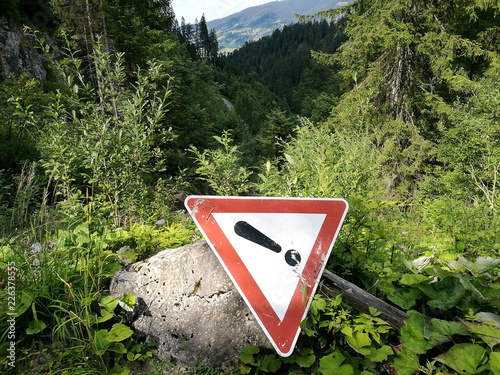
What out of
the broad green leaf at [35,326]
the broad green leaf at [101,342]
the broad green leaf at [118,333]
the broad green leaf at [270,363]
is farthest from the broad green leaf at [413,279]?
the broad green leaf at [35,326]

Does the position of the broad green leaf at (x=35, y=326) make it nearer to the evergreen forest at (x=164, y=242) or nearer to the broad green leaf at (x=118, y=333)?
the evergreen forest at (x=164, y=242)

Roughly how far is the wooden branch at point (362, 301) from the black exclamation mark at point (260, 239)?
0.26m

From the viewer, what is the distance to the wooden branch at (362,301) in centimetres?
158

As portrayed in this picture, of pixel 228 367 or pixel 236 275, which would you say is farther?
pixel 228 367

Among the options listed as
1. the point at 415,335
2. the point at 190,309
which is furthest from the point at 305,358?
the point at 190,309

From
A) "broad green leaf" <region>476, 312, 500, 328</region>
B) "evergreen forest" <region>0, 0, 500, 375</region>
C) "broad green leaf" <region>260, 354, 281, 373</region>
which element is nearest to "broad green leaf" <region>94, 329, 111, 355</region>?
"evergreen forest" <region>0, 0, 500, 375</region>

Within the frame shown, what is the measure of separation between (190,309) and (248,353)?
45cm

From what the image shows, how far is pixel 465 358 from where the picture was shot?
1.16m

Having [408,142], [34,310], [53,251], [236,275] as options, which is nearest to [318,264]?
A: [236,275]

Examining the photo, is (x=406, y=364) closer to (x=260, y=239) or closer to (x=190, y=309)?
(x=260, y=239)

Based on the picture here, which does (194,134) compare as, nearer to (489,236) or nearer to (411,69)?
(411,69)

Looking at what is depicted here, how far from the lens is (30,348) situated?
1.60 m

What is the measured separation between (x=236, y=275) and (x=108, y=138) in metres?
2.26

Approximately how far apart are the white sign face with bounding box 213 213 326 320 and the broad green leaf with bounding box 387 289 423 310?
1.77ft
